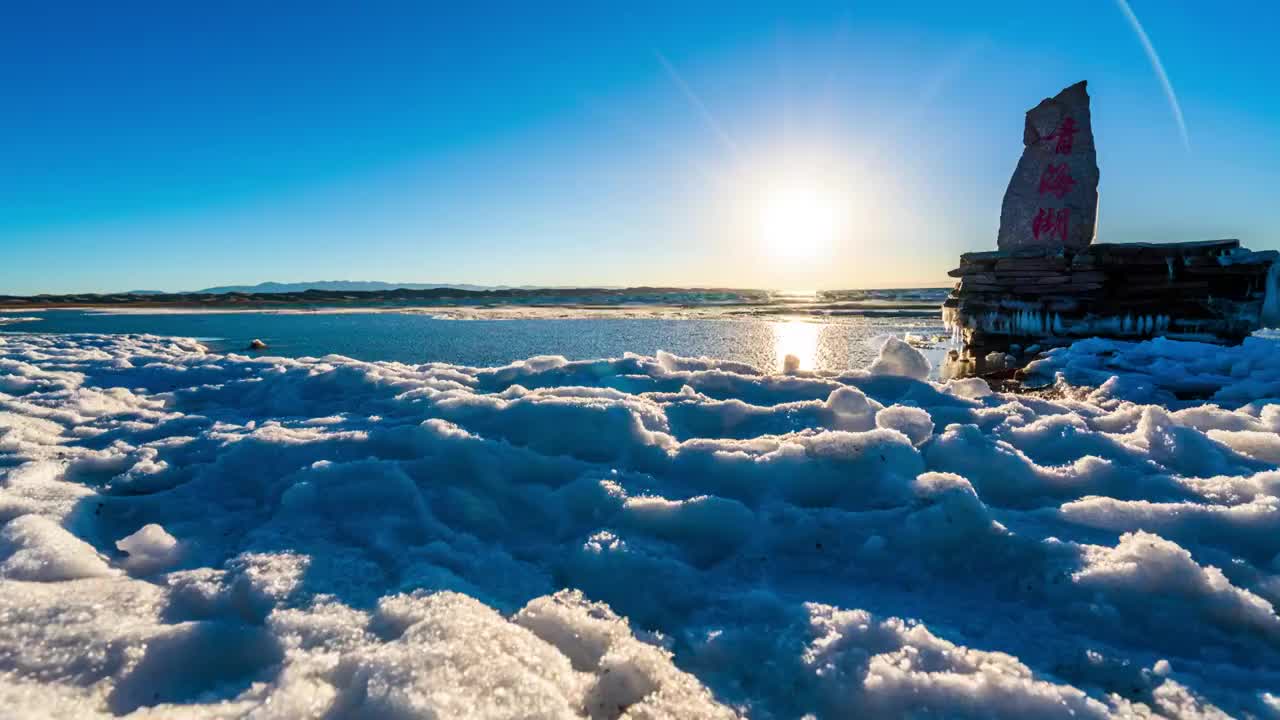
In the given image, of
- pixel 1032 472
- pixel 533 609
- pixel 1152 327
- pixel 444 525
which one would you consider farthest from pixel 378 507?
pixel 1152 327

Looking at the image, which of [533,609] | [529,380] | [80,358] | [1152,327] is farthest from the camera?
[1152,327]

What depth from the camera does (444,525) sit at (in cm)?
279

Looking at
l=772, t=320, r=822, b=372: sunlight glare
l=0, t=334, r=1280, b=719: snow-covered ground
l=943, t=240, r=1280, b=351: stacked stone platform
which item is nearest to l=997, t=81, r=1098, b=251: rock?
l=943, t=240, r=1280, b=351: stacked stone platform

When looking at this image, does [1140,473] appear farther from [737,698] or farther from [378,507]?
[378,507]

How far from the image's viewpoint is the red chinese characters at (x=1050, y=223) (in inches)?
446

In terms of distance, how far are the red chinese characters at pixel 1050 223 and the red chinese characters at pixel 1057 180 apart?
295 mm

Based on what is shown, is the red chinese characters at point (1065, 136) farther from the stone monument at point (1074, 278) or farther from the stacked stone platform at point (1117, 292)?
the stacked stone platform at point (1117, 292)

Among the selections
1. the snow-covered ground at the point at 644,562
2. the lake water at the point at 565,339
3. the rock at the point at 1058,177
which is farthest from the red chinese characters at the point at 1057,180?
the snow-covered ground at the point at 644,562

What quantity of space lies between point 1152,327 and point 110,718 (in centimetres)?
1189

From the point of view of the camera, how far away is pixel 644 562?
243 cm

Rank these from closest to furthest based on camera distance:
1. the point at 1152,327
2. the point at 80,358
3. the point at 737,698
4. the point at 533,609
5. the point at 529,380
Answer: the point at 737,698 < the point at 533,609 < the point at 529,380 < the point at 80,358 < the point at 1152,327

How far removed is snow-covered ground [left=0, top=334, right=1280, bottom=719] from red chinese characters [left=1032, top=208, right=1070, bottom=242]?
855cm

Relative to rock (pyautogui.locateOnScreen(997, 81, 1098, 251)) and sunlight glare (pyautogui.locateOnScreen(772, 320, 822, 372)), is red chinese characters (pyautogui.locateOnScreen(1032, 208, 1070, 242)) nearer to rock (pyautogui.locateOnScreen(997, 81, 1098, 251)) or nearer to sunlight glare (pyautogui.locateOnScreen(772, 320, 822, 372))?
rock (pyautogui.locateOnScreen(997, 81, 1098, 251))

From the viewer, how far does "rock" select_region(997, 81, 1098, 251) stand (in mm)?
11141
